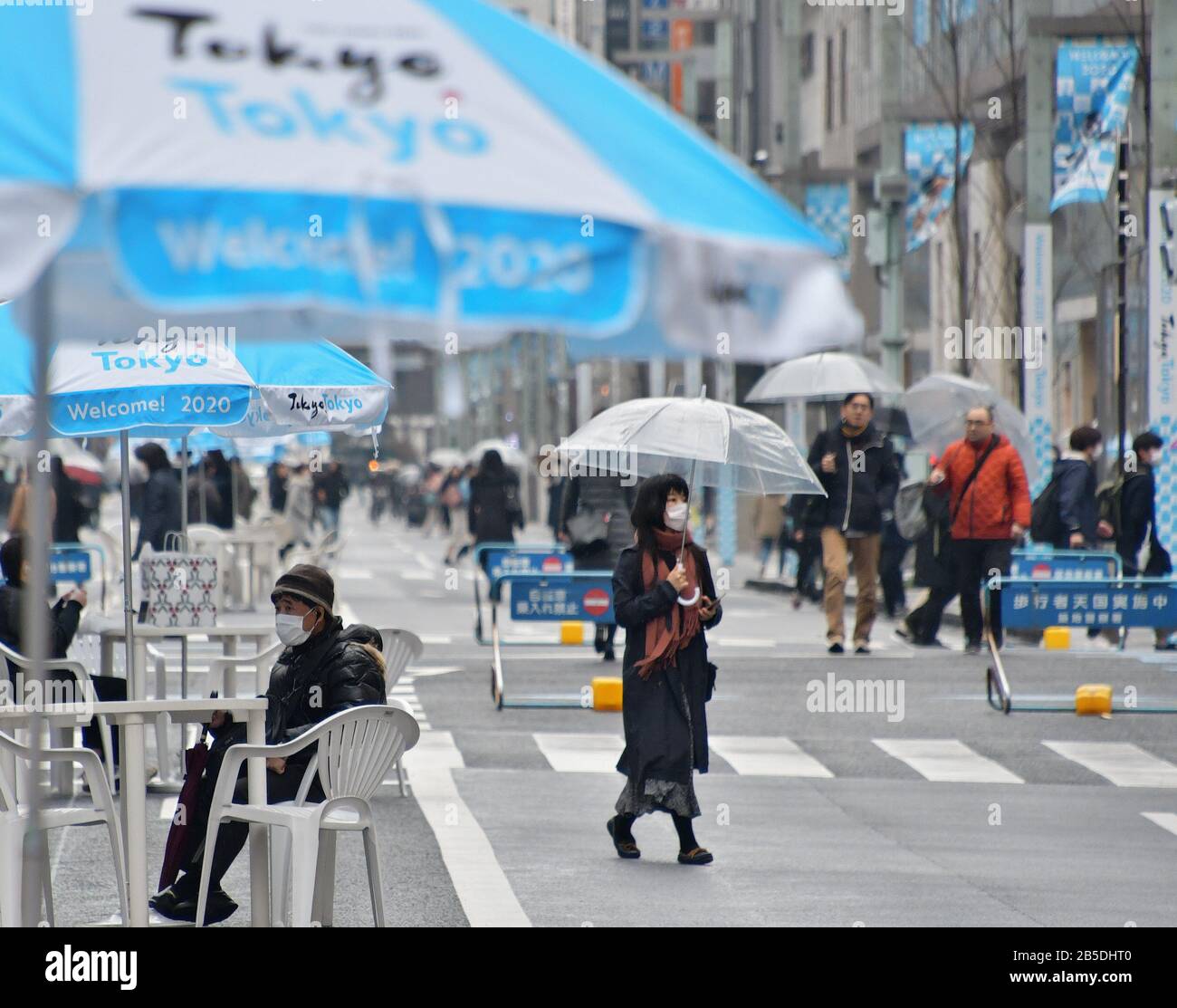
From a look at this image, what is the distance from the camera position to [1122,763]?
1367cm

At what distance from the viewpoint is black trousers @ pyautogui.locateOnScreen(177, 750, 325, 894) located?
8.09m

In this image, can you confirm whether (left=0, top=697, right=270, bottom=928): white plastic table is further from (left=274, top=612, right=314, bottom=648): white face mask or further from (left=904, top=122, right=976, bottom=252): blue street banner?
(left=904, top=122, right=976, bottom=252): blue street banner

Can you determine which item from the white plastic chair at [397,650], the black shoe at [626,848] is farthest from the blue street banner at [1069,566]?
the black shoe at [626,848]

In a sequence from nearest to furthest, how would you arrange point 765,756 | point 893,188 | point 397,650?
point 397,650
point 765,756
point 893,188

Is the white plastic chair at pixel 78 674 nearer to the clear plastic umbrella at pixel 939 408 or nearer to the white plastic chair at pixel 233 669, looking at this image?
the white plastic chair at pixel 233 669

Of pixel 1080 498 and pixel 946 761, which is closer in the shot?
pixel 946 761

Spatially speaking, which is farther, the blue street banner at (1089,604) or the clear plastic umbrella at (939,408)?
the clear plastic umbrella at (939,408)

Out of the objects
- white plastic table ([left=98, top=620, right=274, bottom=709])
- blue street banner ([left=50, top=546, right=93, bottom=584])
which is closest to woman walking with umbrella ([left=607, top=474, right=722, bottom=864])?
white plastic table ([left=98, top=620, right=274, bottom=709])

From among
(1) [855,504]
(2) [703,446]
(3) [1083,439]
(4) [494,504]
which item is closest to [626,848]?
(2) [703,446]

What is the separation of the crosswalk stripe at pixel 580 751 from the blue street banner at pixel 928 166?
17241 mm

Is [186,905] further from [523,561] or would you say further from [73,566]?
[73,566]

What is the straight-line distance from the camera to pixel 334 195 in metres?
4.27

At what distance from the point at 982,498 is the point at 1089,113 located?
266 inches

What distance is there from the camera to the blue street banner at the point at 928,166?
3088 centimetres
